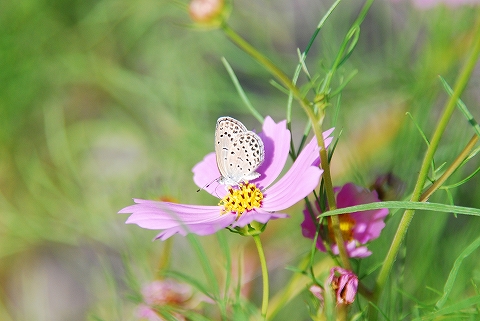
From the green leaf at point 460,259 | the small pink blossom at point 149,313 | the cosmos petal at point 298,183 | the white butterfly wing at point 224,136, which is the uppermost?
the white butterfly wing at point 224,136

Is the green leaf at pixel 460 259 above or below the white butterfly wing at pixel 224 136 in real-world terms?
below

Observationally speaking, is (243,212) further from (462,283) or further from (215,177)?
(462,283)

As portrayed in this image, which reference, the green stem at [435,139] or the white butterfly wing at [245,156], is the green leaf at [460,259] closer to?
the green stem at [435,139]

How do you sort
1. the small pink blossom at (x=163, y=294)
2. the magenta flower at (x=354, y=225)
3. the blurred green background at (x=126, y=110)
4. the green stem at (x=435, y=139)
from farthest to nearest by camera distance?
the blurred green background at (x=126, y=110)
the small pink blossom at (x=163, y=294)
the magenta flower at (x=354, y=225)
the green stem at (x=435, y=139)

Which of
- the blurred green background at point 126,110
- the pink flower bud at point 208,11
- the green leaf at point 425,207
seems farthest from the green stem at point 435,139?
the blurred green background at point 126,110

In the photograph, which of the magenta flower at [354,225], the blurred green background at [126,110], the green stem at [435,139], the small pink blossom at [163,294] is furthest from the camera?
the blurred green background at [126,110]

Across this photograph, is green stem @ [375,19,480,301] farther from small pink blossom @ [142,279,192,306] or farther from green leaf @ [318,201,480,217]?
small pink blossom @ [142,279,192,306]

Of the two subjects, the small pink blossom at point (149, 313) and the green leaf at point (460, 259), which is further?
the small pink blossom at point (149, 313)
